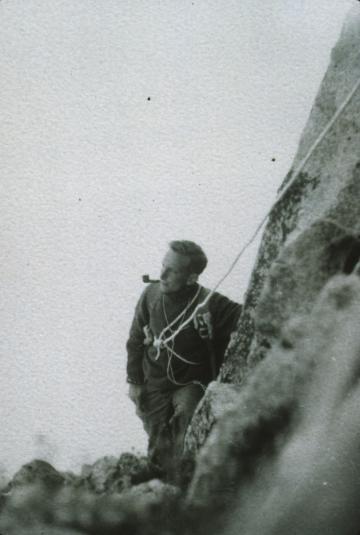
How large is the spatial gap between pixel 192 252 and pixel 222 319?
39 cm

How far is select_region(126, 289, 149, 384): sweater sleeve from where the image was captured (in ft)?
10.4

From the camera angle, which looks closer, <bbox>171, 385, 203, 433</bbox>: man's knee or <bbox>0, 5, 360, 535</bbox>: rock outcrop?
<bbox>0, 5, 360, 535</bbox>: rock outcrop

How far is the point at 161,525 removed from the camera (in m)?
2.15

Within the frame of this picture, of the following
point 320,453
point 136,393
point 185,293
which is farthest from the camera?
point 136,393

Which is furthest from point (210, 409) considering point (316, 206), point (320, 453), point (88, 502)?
point (316, 206)

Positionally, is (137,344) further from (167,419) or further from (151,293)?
(167,419)

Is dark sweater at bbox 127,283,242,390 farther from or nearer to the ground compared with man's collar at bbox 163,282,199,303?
nearer to the ground

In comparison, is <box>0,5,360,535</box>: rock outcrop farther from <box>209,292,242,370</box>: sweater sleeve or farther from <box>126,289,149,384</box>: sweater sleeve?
<box>126,289,149,384</box>: sweater sleeve

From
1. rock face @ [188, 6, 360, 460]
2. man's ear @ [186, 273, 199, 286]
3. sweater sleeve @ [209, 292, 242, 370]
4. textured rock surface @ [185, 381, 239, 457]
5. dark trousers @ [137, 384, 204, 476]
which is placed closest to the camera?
rock face @ [188, 6, 360, 460]

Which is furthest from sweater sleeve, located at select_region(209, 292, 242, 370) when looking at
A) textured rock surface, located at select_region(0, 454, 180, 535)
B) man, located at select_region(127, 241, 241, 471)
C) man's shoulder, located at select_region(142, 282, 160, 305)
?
textured rock surface, located at select_region(0, 454, 180, 535)

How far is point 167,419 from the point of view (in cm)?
294

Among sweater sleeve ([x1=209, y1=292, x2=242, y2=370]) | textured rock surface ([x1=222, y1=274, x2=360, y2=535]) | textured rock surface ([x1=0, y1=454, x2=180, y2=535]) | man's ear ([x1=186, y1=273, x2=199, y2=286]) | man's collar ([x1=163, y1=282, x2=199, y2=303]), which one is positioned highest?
man's ear ([x1=186, y1=273, x2=199, y2=286])

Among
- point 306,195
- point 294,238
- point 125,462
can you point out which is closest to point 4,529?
point 125,462

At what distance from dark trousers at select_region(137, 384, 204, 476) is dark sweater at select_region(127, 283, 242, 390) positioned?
56mm
